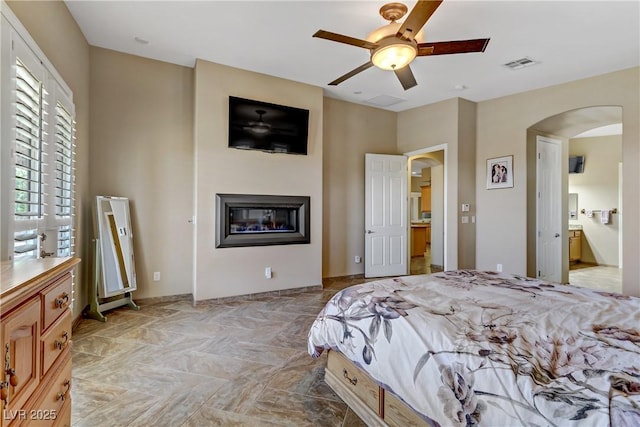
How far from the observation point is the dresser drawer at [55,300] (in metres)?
1.11

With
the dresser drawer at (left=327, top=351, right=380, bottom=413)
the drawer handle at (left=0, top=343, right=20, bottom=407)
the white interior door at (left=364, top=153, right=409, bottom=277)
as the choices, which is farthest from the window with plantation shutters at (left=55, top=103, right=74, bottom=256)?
the white interior door at (left=364, top=153, right=409, bottom=277)

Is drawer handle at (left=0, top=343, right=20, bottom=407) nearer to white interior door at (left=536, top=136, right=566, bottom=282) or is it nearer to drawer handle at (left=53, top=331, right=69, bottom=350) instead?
drawer handle at (left=53, top=331, right=69, bottom=350)

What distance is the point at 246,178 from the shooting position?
4270mm

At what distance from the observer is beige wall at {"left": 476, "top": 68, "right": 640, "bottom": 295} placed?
150 inches

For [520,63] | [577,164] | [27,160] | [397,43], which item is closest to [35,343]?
[27,160]

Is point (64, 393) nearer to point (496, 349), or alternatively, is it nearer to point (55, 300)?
point (55, 300)

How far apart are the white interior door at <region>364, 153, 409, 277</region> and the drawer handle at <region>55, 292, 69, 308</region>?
459 centimetres

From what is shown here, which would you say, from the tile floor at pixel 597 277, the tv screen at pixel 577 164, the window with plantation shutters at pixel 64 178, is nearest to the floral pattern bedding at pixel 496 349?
the window with plantation shutters at pixel 64 178

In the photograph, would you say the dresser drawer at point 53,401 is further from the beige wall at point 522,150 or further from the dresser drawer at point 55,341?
the beige wall at point 522,150

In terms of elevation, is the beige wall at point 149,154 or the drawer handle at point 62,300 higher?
the beige wall at point 149,154

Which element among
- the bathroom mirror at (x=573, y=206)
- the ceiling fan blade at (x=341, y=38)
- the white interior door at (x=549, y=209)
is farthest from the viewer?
the bathroom mirror at (x=573, y=206)

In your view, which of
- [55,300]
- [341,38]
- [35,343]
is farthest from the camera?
[341,38]

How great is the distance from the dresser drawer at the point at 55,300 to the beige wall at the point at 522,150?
5382mm

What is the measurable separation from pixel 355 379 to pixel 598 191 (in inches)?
323
